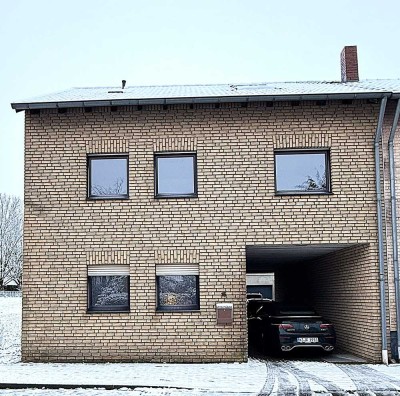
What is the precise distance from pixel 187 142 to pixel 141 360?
4.96 m

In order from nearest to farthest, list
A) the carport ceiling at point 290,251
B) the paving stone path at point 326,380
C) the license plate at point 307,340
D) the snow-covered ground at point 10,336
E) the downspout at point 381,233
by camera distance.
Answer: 1. the paving stone path at point 326,380
2. the downspout at point 381,233
3. the carport ceiling at point 290,251
4. the license plate at point 307,340
5. the snow-covered ground at point 10,336

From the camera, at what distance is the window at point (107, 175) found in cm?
1550

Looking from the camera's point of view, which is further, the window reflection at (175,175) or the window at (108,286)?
the window reflection at (175,175)

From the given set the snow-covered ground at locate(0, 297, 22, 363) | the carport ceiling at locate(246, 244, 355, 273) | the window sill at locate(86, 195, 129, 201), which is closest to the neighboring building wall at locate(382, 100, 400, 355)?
the carport ceiling at locate(246, 244, 355, 273)

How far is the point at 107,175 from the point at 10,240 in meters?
64.2

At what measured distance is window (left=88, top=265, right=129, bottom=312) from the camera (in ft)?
49.7

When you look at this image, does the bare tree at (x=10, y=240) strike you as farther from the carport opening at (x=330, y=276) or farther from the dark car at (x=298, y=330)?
the dark car at (x=298, y=330)

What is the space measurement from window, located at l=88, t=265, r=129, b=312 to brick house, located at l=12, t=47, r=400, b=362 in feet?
0.08

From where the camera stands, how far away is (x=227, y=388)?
1145cm

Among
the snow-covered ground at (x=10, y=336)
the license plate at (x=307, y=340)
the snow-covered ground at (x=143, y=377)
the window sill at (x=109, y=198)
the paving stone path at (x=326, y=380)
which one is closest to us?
the paving stone path at (x=326, y=380)

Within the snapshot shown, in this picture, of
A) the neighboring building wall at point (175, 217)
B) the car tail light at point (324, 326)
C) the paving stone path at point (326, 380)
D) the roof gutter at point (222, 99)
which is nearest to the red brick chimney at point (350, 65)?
the neighboring building wall at point (175, 217)

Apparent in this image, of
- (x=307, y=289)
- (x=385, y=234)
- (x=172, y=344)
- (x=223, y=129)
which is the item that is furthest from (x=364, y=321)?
(x=307, y=289)

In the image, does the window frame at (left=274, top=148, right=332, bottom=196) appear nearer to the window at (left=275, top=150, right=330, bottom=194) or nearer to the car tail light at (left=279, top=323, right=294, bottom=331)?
the window at (left=275, top=150, right=330, bottom=194)

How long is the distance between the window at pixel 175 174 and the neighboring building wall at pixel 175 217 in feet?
0.72
